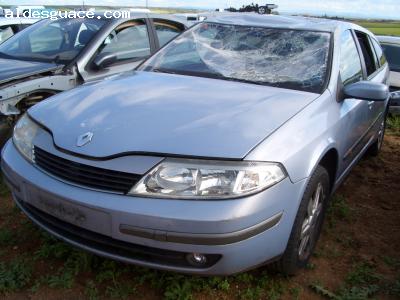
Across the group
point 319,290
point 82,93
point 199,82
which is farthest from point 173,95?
point 319,290

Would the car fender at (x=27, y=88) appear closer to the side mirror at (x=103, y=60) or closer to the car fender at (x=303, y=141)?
the side mirror at (x=103, y=60)

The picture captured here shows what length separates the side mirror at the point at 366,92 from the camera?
2812 mm

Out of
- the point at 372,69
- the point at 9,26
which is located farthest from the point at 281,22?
the point at 9,26

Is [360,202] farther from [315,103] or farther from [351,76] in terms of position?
[315,103]

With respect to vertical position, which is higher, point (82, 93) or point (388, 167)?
point (82, 93)

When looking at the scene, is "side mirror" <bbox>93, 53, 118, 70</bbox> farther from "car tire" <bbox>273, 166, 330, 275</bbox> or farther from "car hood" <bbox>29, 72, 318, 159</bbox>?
"car tire" <bbox>273, 166, 330, 275</bbox>

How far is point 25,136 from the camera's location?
2.58 metres

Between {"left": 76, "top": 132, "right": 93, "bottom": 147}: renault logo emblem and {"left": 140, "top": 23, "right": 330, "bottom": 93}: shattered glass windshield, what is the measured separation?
1124 mm

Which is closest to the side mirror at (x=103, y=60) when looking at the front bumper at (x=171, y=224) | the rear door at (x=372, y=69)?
the front bumper at (x=171, y=224)

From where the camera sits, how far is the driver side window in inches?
185

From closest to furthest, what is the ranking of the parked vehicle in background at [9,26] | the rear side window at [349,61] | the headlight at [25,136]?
the headlight at [25,136] → the rear side window at [349,61] → the parked vehicle in background at [9,26]

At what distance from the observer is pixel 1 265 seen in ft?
8.55

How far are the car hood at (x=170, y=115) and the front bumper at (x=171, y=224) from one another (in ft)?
0.76

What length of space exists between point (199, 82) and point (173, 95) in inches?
12.8
